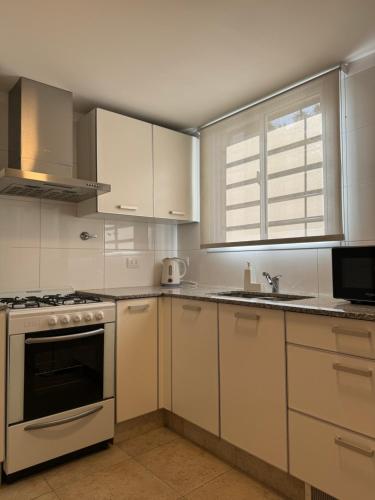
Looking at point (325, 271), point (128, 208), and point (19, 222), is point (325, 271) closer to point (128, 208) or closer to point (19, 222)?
point (128, 208)

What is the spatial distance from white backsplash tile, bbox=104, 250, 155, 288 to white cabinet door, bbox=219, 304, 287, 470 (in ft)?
3.74

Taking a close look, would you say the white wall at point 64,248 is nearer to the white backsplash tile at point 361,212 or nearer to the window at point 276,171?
the window at point 276,171

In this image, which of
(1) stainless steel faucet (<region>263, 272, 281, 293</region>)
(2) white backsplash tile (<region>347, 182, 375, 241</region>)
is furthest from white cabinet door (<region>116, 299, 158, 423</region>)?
(2) white backsplash tile (<region>347, 182, 375, 241</region>)

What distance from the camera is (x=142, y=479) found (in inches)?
72.2

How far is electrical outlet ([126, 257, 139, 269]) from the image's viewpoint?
2909 mm

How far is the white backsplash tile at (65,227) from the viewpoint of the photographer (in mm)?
2508

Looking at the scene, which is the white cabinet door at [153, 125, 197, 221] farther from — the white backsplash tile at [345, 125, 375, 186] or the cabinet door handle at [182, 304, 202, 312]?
the white backsplash tile at [345, 125, 375, 186]

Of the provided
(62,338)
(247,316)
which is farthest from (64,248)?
(247,316)

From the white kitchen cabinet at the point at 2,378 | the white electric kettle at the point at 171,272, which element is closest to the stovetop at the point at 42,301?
the white kitchen cabinet at the point at 2,378

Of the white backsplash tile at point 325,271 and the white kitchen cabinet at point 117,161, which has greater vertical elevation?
the white kitchen cabinet at point 117,161

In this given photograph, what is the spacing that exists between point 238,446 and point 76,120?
2.42 m

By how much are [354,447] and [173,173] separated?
2170mm

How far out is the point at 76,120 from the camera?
268cm

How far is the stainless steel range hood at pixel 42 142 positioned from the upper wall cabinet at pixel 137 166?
0.57 ft
